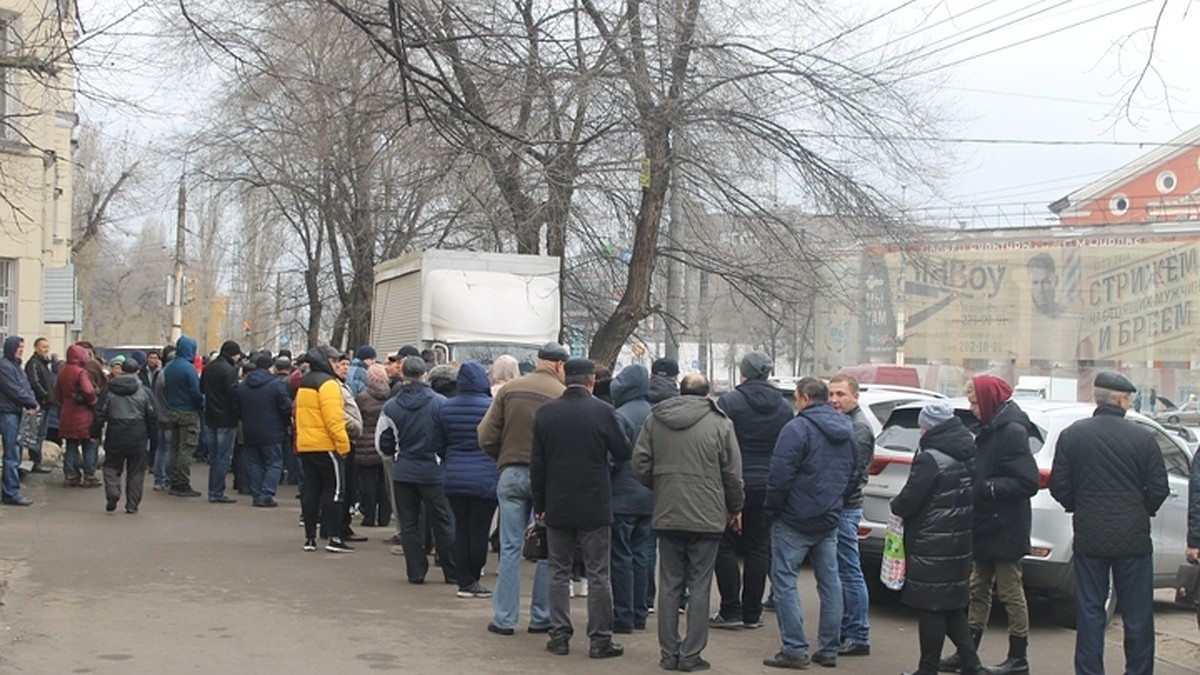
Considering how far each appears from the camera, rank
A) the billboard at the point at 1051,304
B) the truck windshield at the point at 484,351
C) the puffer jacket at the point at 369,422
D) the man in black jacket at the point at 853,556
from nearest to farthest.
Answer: the man in black jacket at the point at 853,556 < the puffer jacket at the point at 369,422 < the truck windshield at the point at 484,351 < the billboard at the point at 1051,304

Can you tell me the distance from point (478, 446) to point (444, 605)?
126cm

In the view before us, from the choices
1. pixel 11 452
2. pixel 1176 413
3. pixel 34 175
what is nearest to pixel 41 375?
pixel 11 452

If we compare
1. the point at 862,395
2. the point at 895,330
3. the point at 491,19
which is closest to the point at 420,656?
the point at 862,395

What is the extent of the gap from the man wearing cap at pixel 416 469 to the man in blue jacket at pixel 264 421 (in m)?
5.61

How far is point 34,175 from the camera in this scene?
22.0 meters

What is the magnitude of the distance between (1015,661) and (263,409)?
10.7m

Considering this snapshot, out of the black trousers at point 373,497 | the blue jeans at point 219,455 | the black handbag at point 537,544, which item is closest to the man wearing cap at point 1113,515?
the black handbag at point 537,544

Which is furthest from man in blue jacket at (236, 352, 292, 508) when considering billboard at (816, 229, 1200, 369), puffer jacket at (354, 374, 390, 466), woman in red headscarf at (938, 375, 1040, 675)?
billboard at (816, 229, 1200, 369)

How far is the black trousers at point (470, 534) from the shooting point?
10.7m

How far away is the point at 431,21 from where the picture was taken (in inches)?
423

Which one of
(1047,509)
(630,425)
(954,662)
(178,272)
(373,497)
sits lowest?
(954,662)

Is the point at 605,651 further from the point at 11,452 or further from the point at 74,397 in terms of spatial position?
the point at 74,397

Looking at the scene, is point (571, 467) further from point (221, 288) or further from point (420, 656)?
point (221, 288)

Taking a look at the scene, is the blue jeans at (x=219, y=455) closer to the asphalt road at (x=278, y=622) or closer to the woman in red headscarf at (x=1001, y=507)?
the asphalt road at (x=278, y=622)
